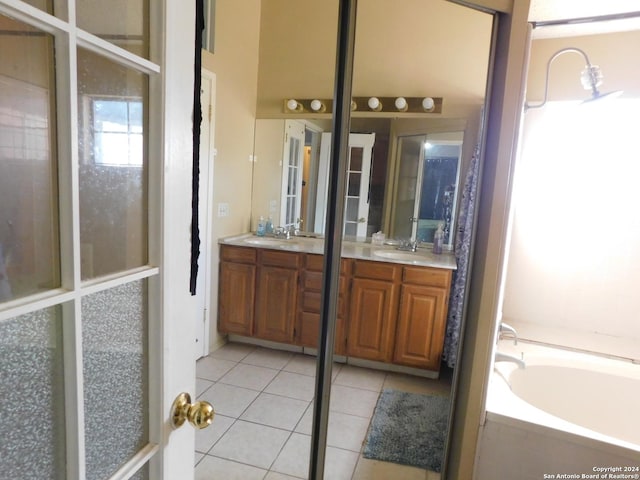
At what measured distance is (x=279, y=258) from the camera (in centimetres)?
310

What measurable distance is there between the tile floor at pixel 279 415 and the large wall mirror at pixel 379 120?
26.7 inches

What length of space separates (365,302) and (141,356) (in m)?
2.36

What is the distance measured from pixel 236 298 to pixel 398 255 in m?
1.40

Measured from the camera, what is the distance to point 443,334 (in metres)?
2.75

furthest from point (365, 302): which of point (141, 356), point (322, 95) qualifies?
point (141, 356)

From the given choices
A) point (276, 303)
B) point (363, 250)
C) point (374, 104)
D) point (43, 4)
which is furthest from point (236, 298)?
point (43, 4)

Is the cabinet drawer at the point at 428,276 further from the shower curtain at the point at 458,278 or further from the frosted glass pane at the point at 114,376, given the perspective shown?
the frosted glass pane at the point at 114,376

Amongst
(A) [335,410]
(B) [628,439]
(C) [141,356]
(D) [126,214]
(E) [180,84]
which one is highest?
(E) [180,84]

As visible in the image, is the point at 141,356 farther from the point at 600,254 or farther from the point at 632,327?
the point at 632,327

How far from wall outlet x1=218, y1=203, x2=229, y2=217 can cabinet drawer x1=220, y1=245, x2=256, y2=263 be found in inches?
10.5

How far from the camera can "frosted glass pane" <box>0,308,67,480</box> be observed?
0.44m

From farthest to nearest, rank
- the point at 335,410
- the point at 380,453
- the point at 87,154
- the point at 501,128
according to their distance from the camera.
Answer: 1. the point at 335,410
2. the point at 380,453
3. the point at 501,128
4. the point at 87,154

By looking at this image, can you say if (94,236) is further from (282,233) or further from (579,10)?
(282,233)

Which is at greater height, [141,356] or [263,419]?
[141,356]
